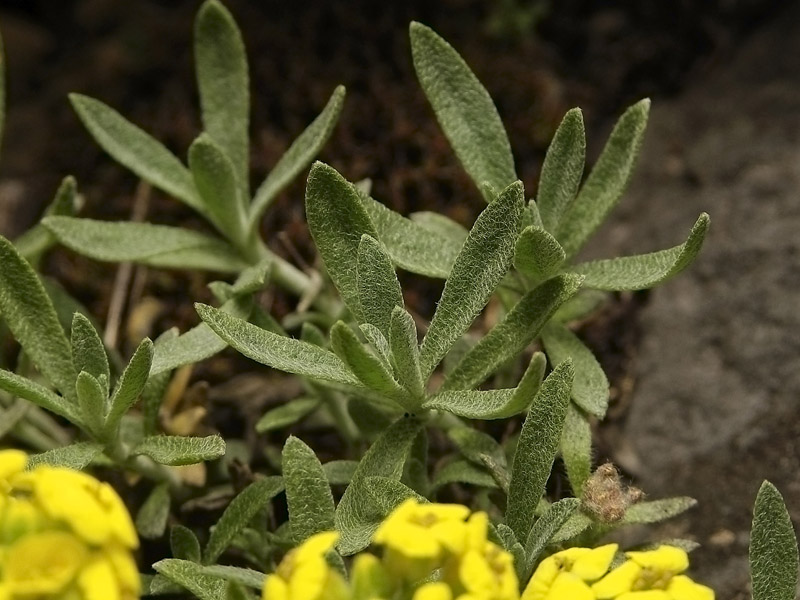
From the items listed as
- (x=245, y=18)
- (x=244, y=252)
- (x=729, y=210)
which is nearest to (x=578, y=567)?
(x=244, y=252)

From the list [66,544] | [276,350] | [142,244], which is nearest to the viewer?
[66,544]

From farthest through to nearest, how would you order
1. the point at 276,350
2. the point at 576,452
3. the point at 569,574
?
the point at 576,452, the point at 276,350, the point at 569,574

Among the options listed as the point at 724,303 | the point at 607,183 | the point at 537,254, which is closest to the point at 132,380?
the point at 537,254

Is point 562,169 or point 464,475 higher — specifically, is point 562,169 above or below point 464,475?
above

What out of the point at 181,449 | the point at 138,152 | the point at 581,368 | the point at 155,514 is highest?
the point at 138,152

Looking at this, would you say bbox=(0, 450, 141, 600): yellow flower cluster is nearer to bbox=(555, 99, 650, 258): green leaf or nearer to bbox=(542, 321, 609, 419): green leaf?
bbox=(542, 321, 609, 419): green leaf

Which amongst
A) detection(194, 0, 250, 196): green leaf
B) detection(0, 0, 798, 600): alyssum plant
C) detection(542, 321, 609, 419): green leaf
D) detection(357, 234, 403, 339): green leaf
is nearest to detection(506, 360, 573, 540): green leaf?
detection(0, 0, 798, 600): alyssum plant

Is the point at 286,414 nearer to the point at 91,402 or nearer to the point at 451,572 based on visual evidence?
the point at 91,402
